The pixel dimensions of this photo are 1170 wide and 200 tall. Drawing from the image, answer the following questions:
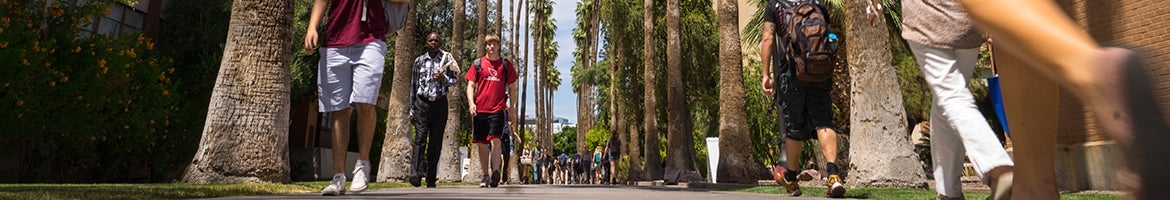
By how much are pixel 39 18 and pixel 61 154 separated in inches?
106

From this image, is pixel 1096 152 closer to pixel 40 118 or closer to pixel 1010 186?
pixel 1010 186

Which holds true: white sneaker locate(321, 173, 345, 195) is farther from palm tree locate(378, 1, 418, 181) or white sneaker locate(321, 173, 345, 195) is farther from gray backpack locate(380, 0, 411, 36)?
palm tree locate(378, 1, 418, 181)

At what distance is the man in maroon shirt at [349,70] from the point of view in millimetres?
5648

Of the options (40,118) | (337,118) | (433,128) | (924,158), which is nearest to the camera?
(337,118)

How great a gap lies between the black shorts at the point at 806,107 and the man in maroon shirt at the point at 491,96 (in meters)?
4.00

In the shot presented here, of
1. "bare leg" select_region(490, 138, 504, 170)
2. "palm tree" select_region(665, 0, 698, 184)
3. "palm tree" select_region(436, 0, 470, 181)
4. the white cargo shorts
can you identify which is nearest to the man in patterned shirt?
"bare leg" select_region(490, 138, 504, 170)

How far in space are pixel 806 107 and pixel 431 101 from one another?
423 cm

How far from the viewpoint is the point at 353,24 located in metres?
5.78

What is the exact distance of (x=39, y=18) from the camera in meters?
13.2

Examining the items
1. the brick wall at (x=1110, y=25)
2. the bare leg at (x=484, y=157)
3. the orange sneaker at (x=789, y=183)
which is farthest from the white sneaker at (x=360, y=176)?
the brick wall at (x=1110, y=25)

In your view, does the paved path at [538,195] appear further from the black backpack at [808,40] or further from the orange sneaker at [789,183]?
the black backpack at [808,40]

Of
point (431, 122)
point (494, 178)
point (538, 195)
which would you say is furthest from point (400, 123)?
point (538, 195)

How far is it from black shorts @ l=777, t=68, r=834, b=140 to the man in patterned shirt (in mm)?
3912

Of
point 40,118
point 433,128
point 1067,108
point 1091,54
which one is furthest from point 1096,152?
point 40,118
